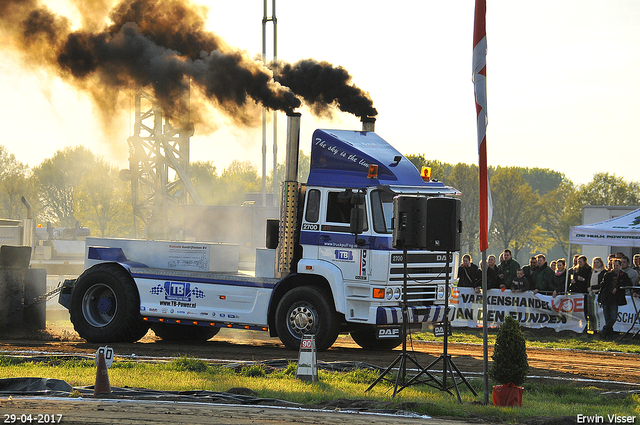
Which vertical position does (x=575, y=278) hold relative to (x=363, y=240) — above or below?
below

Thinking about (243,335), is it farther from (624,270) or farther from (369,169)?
(624,270)

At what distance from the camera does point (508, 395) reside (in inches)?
368

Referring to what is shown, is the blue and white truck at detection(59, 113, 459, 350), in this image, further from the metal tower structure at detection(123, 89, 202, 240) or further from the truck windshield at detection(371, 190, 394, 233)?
the metal tower structure at detection(123, 89, 202, 240)

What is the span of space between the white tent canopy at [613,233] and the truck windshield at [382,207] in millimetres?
8939

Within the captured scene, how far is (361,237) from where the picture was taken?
14039mm

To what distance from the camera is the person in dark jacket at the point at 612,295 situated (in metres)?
18.7

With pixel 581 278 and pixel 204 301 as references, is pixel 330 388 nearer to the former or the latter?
pixel 204 301

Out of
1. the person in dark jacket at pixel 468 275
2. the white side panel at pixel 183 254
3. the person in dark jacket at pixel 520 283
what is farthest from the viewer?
the person in dark jacket at pixel 468 275

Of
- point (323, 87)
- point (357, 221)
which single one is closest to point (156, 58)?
point (323, 87)

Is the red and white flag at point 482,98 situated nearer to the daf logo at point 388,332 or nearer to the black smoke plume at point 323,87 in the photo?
the daf logo at point 388,332

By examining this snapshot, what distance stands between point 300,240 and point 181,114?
285 inches

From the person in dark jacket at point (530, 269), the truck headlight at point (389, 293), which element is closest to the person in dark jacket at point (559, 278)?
the person in dark jacket at point (530, 269)

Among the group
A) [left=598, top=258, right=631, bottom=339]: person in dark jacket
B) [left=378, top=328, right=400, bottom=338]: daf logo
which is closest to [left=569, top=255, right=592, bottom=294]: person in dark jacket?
[left=598, top=258, right=631, bottom=339]: person in dark jacket

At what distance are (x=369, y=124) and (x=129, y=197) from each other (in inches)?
2710
